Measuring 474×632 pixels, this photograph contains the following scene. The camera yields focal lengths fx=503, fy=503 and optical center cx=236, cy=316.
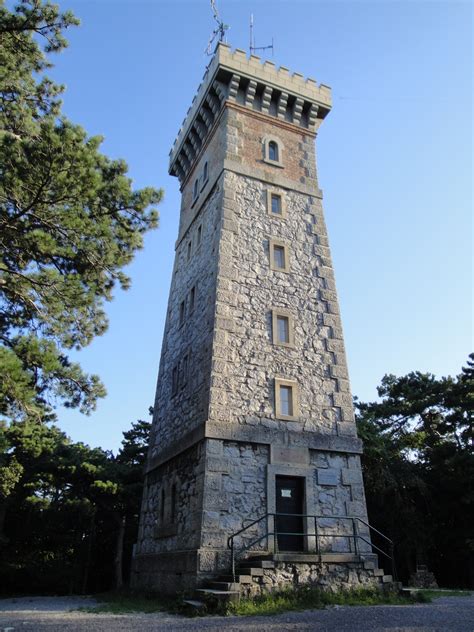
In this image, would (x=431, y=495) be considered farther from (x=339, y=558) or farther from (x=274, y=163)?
(x=274, y=163)

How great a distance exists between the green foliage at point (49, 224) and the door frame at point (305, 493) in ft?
14.8

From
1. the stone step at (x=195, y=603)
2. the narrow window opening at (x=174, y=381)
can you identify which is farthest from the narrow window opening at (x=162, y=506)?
the stone step at (x=195, y=603)

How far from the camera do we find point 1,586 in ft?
75.5

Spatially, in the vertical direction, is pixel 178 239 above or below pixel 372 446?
above

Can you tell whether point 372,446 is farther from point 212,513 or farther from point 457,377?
point 212,513

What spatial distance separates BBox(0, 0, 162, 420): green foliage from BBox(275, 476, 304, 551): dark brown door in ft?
16.0

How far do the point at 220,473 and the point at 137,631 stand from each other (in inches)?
178

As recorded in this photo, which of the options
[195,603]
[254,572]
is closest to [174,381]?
[254,572]

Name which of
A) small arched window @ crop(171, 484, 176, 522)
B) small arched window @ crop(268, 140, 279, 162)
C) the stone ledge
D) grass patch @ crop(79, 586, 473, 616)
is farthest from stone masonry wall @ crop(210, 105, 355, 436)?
grass patch @ crop(79, 586, 473, 616)

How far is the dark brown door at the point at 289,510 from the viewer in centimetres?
1163

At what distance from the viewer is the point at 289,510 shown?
11867 millimetres

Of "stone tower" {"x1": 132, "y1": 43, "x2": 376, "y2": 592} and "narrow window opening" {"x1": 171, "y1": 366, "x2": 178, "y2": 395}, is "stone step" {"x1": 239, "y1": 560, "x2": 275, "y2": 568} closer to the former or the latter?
"stone tower" {"x1": 132, "y1": 43, "x2": 376, "y2": 592}

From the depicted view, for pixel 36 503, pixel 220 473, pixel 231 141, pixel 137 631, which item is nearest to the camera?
pixel 137 631

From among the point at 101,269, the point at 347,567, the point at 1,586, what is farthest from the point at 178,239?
the point at 1,586
